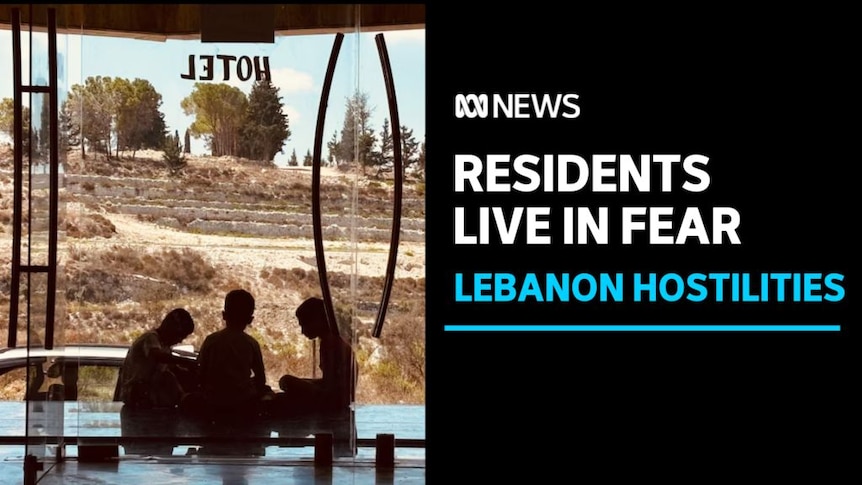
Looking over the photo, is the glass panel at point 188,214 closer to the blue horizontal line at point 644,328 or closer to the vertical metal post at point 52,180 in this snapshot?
the vertical metal post at point 52,180

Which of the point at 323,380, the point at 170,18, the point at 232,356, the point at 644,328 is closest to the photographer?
the point at 644,328

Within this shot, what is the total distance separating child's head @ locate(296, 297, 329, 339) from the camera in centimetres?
554

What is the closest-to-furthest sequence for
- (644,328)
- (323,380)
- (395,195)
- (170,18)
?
(644,328) → (170,18) → (323,380) → (395,195)

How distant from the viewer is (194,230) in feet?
18.3

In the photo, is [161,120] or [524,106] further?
[161,120]

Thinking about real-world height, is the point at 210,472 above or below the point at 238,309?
below

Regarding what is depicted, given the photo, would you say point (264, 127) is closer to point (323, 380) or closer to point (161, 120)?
point (161, 120)

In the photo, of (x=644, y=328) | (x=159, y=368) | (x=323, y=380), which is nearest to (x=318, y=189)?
(x=323, y=380)

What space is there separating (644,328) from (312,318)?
194cm

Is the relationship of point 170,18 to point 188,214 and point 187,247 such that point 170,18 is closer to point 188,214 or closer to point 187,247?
point 188,214

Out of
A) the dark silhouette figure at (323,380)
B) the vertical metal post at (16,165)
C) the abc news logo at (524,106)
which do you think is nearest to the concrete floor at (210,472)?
the dark silhouette figure at (323,380)

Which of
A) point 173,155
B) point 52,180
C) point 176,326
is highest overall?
point 173,155

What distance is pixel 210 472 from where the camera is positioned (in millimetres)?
5398

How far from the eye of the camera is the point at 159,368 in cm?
561
